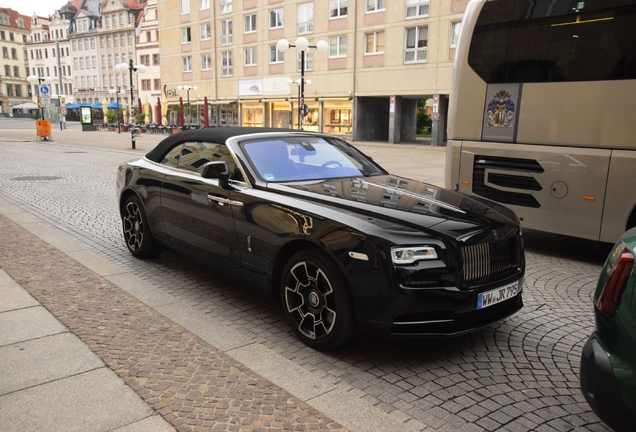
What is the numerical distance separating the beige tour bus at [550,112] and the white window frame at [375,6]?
31015mm

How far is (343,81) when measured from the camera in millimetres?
39094

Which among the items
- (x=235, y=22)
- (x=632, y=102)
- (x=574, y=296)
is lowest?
(x=574, y=296)

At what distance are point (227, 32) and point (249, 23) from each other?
126 inches

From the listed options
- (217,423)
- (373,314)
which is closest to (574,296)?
(373,314)

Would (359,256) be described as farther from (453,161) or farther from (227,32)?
(227,32)

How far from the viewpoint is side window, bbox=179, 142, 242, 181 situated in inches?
191

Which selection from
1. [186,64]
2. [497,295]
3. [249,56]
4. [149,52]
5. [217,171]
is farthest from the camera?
[149,52]

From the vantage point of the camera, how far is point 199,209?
509cm

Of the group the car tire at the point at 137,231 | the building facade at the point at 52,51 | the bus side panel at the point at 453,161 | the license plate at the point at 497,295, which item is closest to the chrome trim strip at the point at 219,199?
the car tire at the point at 137,231

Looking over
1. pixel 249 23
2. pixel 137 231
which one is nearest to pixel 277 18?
pixel 249 23

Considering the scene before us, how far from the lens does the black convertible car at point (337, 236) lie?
11.5 ft

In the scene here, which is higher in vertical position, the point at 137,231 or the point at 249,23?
the point at 249,23

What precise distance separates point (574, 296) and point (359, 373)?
9.63ft

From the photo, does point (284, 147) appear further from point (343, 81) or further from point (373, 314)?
point (343, 81)
